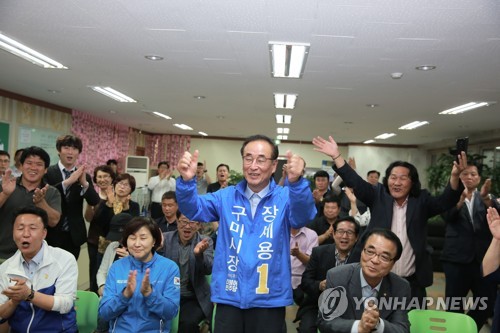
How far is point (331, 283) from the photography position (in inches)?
90.3

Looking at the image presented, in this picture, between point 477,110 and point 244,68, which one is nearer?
point 244,68

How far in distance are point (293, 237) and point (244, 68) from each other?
2.10 metres

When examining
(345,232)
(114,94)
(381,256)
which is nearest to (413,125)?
(114,94)

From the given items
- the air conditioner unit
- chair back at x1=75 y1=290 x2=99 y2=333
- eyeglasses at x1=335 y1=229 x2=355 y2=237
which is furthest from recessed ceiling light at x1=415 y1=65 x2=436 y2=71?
the air conditioner unit

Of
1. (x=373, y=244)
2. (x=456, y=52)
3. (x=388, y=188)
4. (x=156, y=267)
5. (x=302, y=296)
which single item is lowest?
(x=302, y=296)

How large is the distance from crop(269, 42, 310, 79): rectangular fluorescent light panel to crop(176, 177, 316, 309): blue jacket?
2.38 metres

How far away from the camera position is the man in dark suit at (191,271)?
10.4ft

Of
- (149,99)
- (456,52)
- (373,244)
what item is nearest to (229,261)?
(373,244)

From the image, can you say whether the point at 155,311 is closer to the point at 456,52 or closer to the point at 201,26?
the point at 201,26

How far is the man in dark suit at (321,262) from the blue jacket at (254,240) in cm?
145

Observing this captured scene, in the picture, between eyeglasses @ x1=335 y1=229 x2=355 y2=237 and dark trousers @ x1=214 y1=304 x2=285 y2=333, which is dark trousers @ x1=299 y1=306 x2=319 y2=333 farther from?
dark trousers @ x1=214 y1=304 x2=285 y2=333

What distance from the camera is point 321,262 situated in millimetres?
3443

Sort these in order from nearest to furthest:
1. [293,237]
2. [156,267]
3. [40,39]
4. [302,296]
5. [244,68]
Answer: [156,267] → [302,296] → [293,237] → [40,39] → [244,68]

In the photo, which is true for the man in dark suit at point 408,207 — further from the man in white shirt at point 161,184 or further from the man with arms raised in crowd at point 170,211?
the man in white shirt at point 161,184
